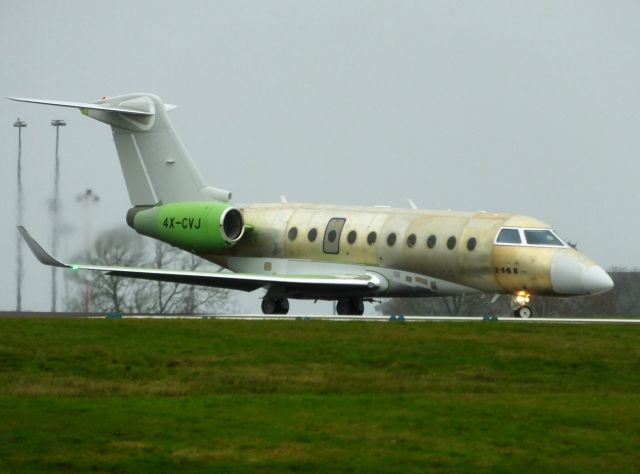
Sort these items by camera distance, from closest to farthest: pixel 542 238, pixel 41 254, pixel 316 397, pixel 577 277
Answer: pixel 316 397, pixel 577 277, pixel 542 238, pixel 41 254

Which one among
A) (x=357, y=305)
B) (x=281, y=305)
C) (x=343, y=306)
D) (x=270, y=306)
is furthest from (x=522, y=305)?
(x=270, y=306)

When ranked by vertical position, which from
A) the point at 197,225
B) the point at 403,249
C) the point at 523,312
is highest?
the point at 197,225

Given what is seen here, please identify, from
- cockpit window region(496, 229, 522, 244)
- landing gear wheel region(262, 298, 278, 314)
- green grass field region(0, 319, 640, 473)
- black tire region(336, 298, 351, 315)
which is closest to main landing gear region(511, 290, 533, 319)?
cockpit window region(496, 229, 522, 244)

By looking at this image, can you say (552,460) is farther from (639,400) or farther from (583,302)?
(583,302)

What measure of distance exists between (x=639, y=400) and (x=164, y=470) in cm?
782

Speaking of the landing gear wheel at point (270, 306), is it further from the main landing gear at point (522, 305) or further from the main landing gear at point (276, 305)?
the main landing gear at point (522, 305)

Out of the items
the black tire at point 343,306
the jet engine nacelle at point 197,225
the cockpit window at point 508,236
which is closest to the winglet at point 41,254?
the jet engine nacelle at point 197,225

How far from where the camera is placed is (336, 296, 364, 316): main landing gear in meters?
45.1

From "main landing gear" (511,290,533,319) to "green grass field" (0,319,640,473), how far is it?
8435mm

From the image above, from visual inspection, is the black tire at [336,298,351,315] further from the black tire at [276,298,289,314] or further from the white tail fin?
the white tail fin

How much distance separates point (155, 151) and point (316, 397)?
90.5 feet

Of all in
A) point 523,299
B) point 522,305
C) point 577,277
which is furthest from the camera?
point 523,299

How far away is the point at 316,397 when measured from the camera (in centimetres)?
2198

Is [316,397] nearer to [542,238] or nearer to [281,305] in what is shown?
[542,238]
